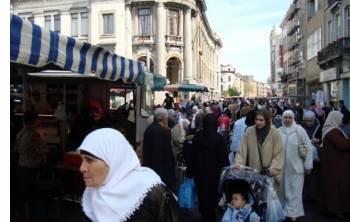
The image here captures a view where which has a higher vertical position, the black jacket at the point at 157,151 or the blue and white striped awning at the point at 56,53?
the blue and white striped awning at the point at 56,53

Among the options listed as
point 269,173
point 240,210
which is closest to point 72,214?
point 240,210

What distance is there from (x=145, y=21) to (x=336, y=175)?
36687 millimetres

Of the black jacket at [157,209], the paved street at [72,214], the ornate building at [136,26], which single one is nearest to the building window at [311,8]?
the ornate building at [136,26]

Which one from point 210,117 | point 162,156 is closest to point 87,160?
point 210,117

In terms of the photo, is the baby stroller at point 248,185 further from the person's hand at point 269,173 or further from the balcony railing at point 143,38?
the balcony railing at point 143,38

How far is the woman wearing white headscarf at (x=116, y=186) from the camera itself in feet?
7.62

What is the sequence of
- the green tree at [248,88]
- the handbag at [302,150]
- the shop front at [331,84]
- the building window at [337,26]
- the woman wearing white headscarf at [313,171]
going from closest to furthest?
1. the handbag at [302,150]
2. the woman wearing white headscarf at [313,171]
3. the shop front at [331,84]
4. the building window at [337,26]
5. the green tree at [248,88]

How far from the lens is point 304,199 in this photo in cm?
818

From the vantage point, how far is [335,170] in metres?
6.74

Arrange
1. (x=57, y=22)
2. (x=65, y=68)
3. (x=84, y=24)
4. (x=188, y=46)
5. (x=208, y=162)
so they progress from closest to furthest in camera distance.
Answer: (x=65, y=68)
(x=208, y=162)
(x=84, y=24)
(x=188, y=46)
(x=57, y=22)

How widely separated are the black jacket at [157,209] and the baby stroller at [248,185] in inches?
96.8

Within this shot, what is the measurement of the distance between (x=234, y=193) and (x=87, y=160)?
9.07 ft

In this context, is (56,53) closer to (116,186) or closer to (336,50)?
(116,186)
